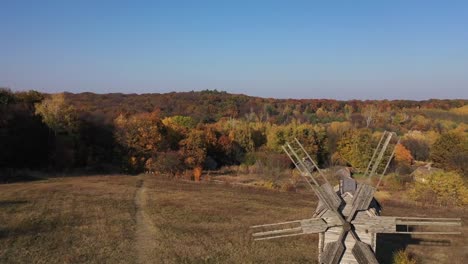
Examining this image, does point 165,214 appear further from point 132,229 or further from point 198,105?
point 198,105

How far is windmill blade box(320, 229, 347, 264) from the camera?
1566 cm

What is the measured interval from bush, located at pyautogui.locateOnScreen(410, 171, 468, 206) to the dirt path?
3004 centimetres

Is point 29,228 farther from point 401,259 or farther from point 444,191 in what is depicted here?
point 444,191

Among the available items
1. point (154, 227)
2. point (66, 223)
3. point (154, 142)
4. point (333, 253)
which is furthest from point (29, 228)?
point (154, 142)

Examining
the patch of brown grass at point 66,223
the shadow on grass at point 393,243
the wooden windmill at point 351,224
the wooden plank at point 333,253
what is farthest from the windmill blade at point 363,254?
the patch of brown grass at point 66,223

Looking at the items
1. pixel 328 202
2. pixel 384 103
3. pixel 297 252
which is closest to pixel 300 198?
pixel 297 252

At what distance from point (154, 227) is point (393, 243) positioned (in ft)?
49.2

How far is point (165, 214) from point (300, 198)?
16.8 m

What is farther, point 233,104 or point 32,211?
point 233,104

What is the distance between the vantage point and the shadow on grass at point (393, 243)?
22.5 meters

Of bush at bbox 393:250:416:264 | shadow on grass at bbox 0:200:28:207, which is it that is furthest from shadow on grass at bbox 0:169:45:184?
bush at bbox 393:250:416:264

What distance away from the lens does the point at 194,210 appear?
33.8m

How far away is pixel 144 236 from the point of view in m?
26.1

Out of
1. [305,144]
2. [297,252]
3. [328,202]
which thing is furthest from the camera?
[305,144]
